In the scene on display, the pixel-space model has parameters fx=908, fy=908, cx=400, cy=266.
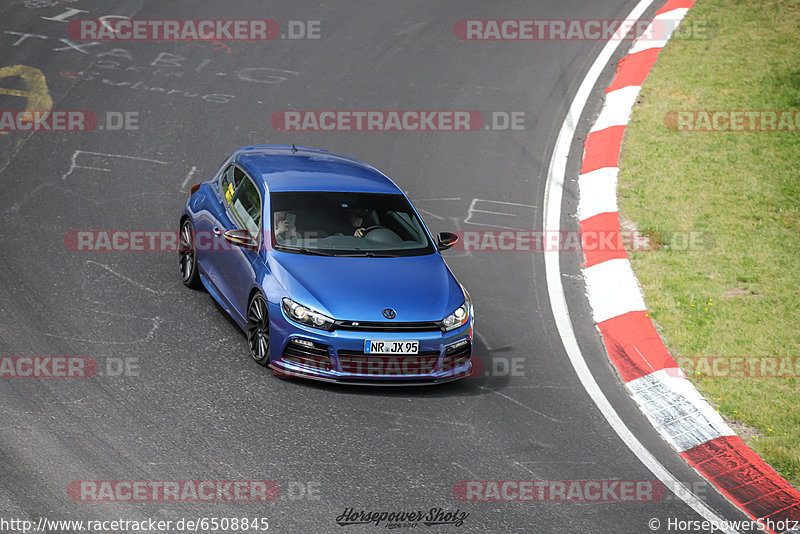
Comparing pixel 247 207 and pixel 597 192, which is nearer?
pixel 247 207

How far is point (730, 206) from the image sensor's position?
12.0 meters

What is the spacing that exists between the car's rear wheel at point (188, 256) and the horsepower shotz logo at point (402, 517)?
3978 millimetres

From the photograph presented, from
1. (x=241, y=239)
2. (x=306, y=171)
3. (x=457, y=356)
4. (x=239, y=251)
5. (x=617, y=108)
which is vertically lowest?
(x=457, y=356)

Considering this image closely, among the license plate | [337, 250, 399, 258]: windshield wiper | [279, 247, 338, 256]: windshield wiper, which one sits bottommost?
the license plate

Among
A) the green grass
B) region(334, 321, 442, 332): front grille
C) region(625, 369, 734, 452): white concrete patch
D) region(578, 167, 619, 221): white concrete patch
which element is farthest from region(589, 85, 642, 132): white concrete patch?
region(334, 321, 442, 332): front grille

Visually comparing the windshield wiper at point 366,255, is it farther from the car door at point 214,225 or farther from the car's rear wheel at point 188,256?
the car's rear wheel at point 188,256

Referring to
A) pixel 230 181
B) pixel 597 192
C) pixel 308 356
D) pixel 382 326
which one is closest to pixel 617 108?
pixel 597 192

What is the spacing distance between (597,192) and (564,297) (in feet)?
8.88

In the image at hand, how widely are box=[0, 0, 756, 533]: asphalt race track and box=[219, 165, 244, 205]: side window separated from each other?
3.59 feet

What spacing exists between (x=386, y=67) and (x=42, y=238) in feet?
23.7

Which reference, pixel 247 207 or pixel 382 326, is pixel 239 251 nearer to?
pixel 247 207

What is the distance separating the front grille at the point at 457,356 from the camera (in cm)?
813

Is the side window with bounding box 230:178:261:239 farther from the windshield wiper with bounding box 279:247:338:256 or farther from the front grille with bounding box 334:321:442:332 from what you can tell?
the front grille with bounding box 334:321:442:332

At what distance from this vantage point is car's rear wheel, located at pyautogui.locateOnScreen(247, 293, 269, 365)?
319 inches
